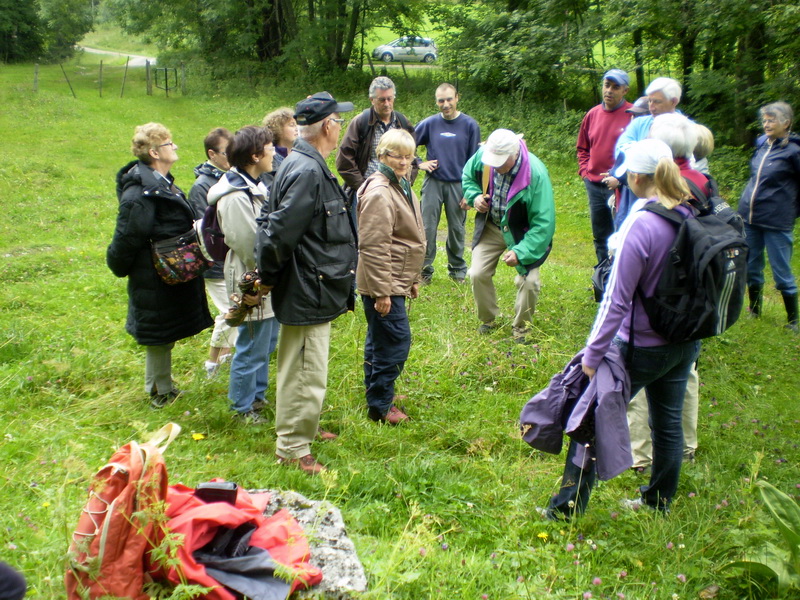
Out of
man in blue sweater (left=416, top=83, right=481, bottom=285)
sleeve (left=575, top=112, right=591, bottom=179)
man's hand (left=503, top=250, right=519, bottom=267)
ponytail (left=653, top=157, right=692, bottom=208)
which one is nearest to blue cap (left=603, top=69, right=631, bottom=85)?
sleeve (left=575, top=112, right=591, bottom=179)

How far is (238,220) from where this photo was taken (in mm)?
4367

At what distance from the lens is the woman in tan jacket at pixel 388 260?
4496 mm

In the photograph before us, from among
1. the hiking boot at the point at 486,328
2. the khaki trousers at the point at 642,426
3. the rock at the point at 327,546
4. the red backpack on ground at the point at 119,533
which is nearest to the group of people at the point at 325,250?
the hiking boot at the point at 486,328

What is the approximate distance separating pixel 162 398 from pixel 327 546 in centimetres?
236

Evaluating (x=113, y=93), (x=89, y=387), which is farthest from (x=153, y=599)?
(x=113, y=93)

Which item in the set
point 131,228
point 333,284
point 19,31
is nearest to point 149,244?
point 131,228

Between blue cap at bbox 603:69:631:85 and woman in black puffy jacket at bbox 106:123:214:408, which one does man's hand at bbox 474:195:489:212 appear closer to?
blue cap at bbox 603:69:631:85

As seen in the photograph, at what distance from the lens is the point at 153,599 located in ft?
8.37

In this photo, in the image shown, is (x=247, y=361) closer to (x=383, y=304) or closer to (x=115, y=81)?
(x=383, y=304)

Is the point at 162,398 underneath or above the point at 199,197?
underneath

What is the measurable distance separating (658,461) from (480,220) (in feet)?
10.4

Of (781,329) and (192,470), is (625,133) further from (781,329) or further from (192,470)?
(192,470)

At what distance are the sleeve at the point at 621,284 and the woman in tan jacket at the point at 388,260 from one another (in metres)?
1.60

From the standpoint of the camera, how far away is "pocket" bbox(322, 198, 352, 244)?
4027 millimetres
